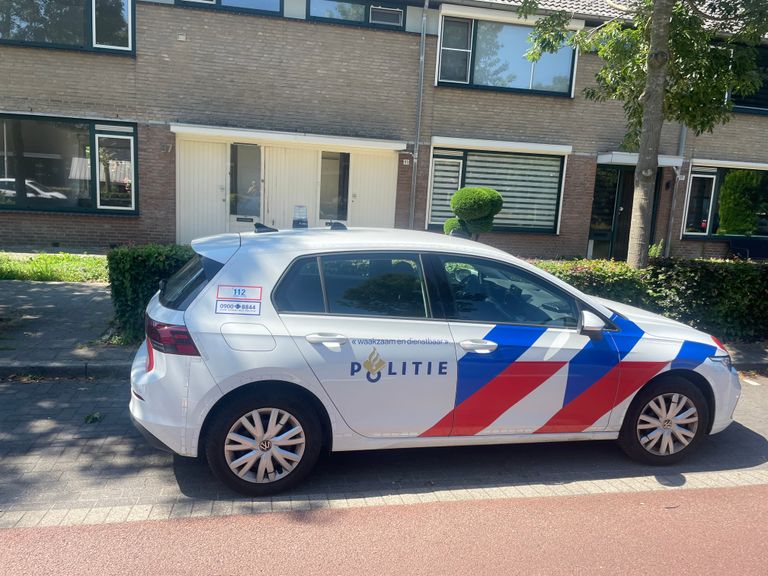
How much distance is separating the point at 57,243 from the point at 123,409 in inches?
365

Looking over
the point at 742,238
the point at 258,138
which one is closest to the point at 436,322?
the point at 258,138

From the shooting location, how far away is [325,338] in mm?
3830

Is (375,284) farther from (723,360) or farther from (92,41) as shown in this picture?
(92,41)

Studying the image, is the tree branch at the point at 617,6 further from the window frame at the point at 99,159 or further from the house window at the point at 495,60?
the window frame at the point at 99,159

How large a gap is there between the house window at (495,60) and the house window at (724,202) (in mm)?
4648

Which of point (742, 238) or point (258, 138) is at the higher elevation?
point (258, 138)

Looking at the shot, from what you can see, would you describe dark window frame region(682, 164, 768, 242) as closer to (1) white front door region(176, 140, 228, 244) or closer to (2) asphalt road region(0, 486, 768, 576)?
(1) white front door region(176, 140, 228, 244)

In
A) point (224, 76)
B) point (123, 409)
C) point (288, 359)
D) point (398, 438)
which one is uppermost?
point (224, 76)

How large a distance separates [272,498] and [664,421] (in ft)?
9.28

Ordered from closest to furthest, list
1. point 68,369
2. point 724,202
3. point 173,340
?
point 173,340 → point 68,369 → point 724,202

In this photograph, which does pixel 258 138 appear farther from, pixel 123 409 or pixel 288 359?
pixel 288 359

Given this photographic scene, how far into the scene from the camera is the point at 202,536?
11.1ft

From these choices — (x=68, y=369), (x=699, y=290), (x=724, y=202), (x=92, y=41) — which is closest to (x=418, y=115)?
(x=92, y=41)

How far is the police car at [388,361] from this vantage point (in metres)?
3.76
